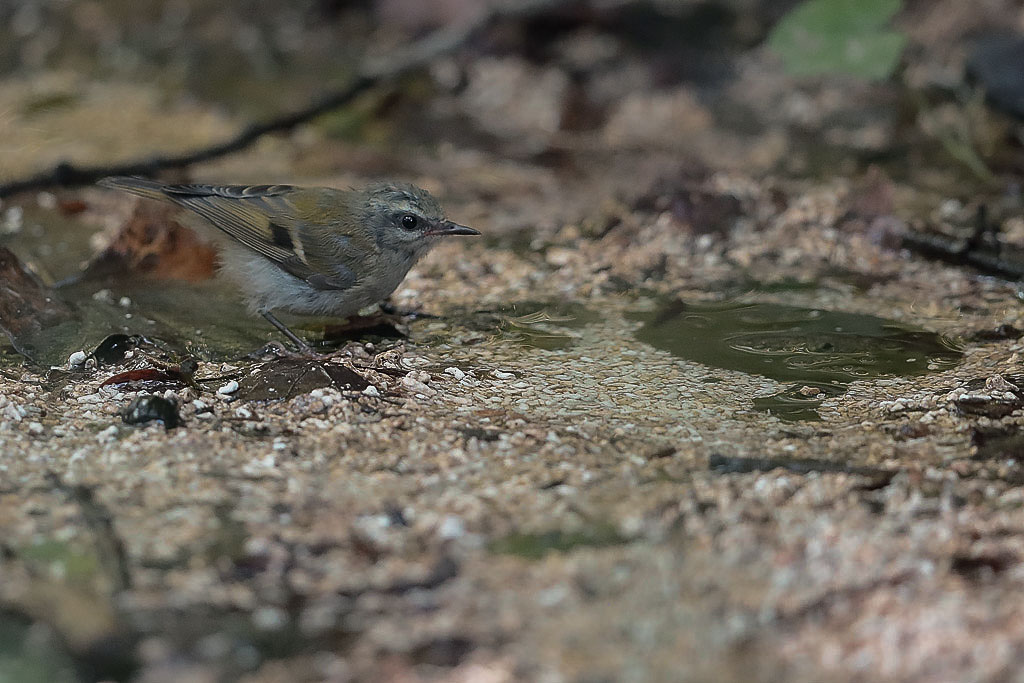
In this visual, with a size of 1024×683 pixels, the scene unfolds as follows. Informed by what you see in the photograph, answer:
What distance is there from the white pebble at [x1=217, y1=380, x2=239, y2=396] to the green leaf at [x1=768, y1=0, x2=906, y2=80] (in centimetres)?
308

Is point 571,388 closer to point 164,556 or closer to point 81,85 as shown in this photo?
point 164,556

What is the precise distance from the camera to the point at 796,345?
362cm

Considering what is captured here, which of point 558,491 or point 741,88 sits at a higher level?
point 741,88

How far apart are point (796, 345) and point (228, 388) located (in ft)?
6.02

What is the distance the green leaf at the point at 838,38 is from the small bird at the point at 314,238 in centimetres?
215

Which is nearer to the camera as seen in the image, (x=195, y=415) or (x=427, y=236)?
(x=195, y=415)

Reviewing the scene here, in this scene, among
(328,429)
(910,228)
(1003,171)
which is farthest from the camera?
(1003,171)

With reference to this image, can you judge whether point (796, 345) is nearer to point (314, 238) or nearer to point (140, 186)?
point (314, 238)

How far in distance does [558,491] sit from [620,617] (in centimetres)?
52

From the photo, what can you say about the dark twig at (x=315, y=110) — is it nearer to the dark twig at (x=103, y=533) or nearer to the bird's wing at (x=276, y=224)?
the bird's wing at (x=276, y=224)

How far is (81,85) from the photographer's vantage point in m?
6.45

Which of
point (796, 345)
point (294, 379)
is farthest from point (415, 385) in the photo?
point (796, 345)

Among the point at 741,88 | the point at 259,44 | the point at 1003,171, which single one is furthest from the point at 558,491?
the point at 259,44

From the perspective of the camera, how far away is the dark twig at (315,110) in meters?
4.77
